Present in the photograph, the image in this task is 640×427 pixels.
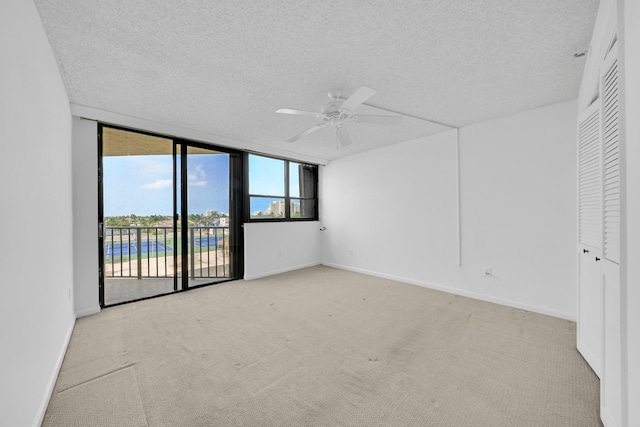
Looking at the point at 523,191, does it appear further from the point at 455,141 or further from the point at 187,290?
the point at 187,290

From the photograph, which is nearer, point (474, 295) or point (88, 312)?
point (88, 312)

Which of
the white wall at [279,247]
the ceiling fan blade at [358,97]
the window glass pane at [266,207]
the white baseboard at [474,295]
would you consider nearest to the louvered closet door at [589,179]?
the white baseboard at [474,295]

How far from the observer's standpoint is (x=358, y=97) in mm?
2051

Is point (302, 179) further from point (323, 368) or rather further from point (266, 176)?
point (323, 368)

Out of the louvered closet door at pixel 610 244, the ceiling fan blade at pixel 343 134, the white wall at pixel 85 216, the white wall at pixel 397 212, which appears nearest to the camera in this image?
the louvered closet door at pixel 610 244

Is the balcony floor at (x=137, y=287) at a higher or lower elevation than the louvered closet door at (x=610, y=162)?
lower

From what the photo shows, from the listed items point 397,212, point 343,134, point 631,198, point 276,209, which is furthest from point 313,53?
point 276,209

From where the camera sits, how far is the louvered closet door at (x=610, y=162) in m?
1.33

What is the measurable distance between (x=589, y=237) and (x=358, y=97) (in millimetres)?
2067

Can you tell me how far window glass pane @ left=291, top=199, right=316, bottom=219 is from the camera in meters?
5.50

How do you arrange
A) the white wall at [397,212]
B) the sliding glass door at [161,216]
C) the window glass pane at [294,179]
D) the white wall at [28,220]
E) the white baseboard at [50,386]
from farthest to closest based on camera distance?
the window glass pane at [294,179]
the white wall at [397,212]
the sliding glass door at [161,216]
the white baseboard at [50,386]
the white wall at [28,220]

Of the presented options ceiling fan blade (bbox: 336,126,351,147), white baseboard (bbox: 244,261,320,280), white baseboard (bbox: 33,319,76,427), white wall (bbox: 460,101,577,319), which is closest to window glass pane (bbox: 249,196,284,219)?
white baseboard (bbox: 244,261,320,280)

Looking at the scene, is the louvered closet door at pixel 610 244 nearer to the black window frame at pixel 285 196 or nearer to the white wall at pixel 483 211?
the white wall at pixel 483 211

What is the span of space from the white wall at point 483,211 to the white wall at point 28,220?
4168 millimetres
